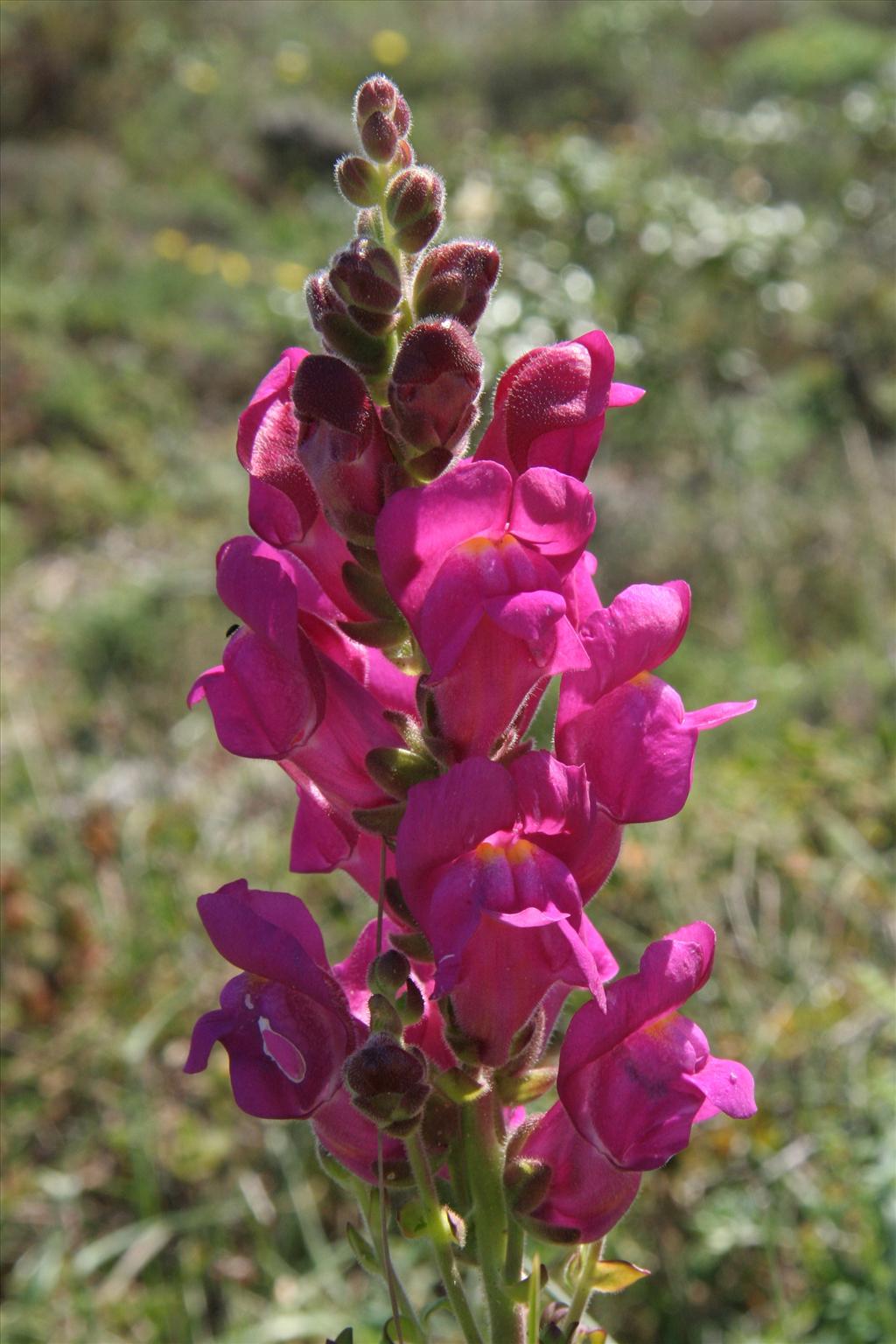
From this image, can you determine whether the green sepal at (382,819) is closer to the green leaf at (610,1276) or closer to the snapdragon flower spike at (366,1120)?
the snapdragon flower spike at (366,1120)

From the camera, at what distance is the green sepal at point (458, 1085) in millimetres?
1183

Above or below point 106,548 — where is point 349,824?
above

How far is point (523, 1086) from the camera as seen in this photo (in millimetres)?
1244

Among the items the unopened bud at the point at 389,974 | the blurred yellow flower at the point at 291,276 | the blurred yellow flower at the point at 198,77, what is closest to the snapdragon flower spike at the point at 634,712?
the unopened bud at the point at 389,974

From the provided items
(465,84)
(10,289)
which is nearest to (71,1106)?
(10,289)

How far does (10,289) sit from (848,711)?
7.25m

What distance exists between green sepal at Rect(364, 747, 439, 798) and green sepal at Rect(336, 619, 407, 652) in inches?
4.0

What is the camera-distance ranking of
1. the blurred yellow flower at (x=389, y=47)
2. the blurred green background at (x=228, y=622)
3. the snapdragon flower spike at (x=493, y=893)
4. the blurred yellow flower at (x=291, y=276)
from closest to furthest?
the snapdragon flower spike at (x=493, y=893) < the blurred green background at (x=228, y=622) < the blurred yellow flower at (x=291, y=276) < the blurred yellow flower at (x=389, y=47)

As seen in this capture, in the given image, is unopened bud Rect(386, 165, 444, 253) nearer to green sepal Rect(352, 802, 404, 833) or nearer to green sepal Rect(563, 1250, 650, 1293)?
green sepal Rect(352, 802, 404, 833)

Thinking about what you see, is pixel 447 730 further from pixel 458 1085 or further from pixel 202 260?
pixel 202 260

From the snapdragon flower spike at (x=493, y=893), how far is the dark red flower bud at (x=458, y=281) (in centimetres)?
42

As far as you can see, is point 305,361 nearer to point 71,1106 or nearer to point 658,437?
point 71,1106

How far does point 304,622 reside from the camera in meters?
1.30

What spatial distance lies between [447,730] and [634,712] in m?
0.17
